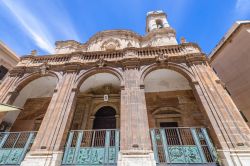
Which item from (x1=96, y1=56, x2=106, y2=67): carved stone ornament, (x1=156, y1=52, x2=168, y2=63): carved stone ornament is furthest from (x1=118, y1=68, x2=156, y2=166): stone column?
(x1=96, y1=56, x2=106, y2=67): carved stone ornament

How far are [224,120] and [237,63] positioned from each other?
26.2 feet

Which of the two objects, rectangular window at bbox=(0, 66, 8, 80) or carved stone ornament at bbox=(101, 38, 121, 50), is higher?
carved stone ornament at bbox=(101, 38, 121, 50)

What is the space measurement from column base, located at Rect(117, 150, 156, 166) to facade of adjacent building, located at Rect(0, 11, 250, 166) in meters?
0.03

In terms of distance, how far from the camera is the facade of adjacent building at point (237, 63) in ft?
36.3

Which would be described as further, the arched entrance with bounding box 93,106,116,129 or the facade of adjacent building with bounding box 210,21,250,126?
the facade of adjacent building with bounding box 210,21,250,126

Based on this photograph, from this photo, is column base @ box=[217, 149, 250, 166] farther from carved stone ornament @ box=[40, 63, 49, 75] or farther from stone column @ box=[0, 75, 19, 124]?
stone column @ box=[0, 75, 19, 124]

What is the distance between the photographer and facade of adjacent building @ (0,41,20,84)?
42.1 ft

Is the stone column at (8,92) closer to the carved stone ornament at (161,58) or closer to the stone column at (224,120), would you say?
the carved stone ornament at (161,58)

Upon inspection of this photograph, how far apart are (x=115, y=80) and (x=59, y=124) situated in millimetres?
4070

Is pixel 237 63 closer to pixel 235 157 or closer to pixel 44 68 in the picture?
pixel 235 157

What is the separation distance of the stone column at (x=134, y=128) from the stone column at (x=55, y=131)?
239 centimetres

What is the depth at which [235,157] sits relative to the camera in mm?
5145

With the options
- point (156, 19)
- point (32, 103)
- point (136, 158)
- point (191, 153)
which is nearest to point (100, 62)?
point (136, 158)

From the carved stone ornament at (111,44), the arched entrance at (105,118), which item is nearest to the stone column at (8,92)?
the arched entrance at (105,118)
